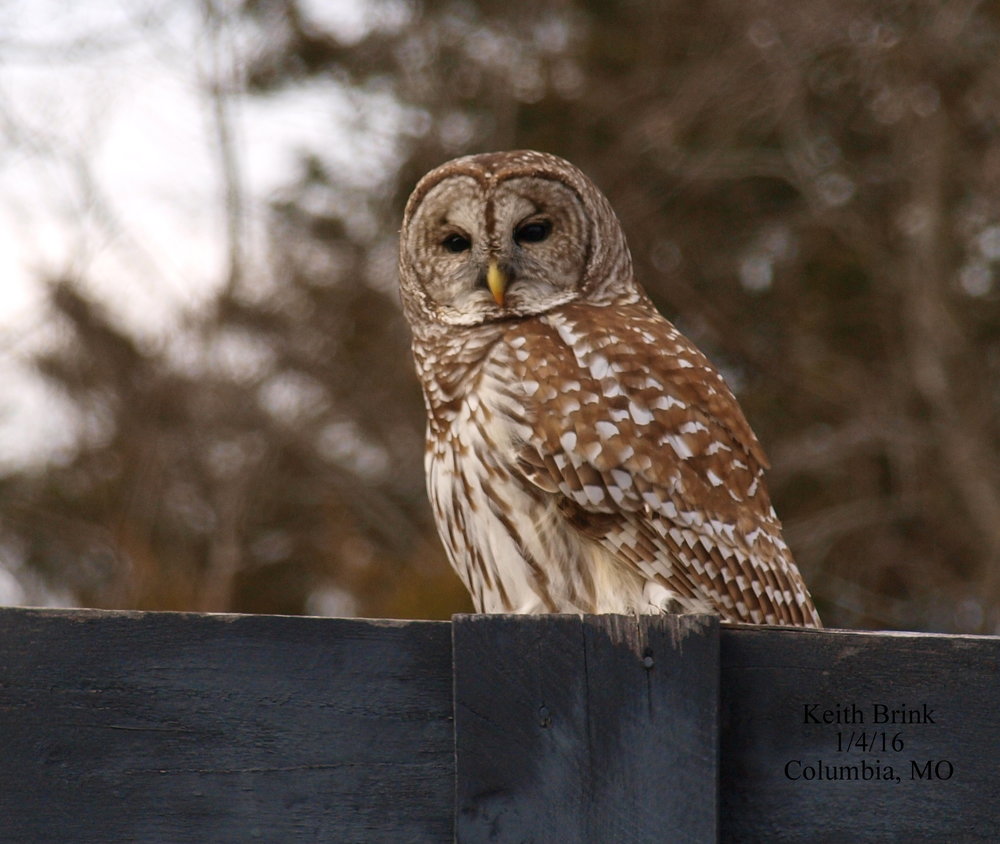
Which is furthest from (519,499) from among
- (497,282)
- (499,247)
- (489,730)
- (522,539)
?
(489,730)

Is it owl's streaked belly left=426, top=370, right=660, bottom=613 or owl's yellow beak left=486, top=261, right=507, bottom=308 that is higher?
owl's yellow beak left=486, top=261, right=507, bottom=308

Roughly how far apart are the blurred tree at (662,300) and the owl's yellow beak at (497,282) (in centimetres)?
797

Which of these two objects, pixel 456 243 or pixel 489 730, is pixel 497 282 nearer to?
pixel 456 243

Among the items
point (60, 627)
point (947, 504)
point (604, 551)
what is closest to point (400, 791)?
point (60, 627)

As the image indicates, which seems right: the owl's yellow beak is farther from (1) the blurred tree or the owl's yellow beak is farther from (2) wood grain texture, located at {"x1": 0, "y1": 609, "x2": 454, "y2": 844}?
(1) the blurred tree

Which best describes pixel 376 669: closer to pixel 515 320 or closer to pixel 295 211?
pixel 515 320

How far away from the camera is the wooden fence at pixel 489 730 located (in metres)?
1.53

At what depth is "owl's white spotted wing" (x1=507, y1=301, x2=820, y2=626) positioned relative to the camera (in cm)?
288

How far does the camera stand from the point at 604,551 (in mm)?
2906

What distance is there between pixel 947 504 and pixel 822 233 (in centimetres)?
Result: 314

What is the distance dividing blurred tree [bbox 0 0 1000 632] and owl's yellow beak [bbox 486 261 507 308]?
26.1 ft

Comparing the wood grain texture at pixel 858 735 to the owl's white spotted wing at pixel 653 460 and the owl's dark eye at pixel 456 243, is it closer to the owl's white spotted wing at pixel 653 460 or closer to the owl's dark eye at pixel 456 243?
the owl's white spotted wing at pixel 653 460

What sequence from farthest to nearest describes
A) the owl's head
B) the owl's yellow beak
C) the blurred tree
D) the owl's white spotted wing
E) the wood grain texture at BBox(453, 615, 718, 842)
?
the blurred tree
the owl's head
the owl's yellow beak
the owl's white spotted wing
the wood grain texture at BBox(453, 615, 718, 842)

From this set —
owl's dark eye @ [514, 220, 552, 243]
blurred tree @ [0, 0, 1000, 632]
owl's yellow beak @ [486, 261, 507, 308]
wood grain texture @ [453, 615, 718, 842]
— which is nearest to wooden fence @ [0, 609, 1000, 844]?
wood grain texture @ [453, 615, 718, 842]
